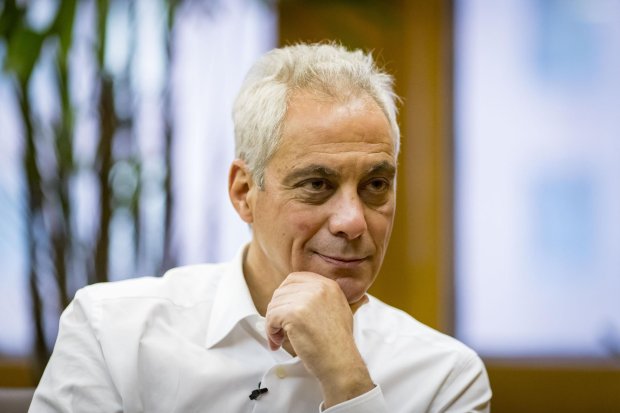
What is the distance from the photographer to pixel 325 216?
177cm

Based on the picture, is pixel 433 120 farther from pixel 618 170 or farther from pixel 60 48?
pixel 60 48

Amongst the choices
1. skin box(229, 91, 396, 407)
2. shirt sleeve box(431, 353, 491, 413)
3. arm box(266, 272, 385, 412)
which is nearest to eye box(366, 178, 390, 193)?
skin box(229, 91, 396, 407)

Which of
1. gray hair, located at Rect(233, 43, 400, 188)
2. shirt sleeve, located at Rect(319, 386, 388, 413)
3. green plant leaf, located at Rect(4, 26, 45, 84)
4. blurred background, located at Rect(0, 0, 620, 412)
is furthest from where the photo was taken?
blurred background, located at Rect(0, 0, 620, 412)

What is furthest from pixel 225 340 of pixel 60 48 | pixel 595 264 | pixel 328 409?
pixel 595 264

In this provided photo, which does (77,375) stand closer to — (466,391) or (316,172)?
(316,172)

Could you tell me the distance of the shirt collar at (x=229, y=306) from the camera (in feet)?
6.15

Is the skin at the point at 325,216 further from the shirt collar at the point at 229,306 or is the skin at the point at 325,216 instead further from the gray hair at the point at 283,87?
the shirt collar at the point at 229,306

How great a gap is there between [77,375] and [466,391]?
2.69 feet

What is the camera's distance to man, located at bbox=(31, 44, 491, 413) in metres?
1.74

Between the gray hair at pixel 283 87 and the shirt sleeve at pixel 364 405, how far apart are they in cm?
50

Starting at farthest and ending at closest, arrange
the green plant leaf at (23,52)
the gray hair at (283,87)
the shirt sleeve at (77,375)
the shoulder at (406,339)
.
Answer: the green plant leaf at (23,52), the shoulder at (406,339), the gray hair at (283,87), the shirt sleeve at (77,375)

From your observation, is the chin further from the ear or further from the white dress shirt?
the ear

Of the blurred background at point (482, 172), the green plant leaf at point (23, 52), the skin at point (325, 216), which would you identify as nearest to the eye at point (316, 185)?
the skin at point (325, 216)

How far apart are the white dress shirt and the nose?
294mm
